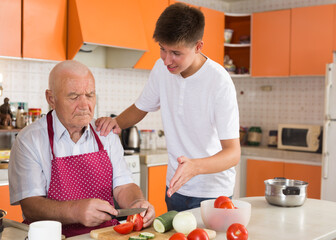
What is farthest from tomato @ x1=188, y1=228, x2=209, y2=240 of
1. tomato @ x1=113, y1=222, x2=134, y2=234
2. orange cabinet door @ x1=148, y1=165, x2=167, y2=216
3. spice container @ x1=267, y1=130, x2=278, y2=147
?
spice container @ x1=267, y1=130, x2=278, y2=147

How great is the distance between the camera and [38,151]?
1877 mm

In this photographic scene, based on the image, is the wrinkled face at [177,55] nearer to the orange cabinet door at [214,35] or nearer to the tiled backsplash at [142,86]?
the tiled backsplash at [142,86]

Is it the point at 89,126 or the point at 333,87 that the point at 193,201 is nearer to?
the point at 89,126

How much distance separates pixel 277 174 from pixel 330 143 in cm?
68

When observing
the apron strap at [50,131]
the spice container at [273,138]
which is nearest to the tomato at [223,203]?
the apron strap at [50,131]

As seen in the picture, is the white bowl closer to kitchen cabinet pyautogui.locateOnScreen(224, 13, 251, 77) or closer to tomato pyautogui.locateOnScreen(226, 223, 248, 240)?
tomato pyautogui.locateOnScreen(226, 223, 248, 240)

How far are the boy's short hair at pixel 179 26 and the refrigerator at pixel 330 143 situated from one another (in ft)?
8.49

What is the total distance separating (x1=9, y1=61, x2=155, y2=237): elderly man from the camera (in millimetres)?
1807

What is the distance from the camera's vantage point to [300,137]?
4.71 meters

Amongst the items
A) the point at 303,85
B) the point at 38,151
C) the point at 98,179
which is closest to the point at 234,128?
the point at 98,179

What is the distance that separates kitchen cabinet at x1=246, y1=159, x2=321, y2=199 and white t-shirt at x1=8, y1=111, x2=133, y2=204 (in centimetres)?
277

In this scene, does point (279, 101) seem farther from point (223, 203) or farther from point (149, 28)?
point (223, 203)

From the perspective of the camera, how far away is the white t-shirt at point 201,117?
2035 mm

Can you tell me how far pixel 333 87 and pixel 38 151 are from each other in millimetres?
3057
